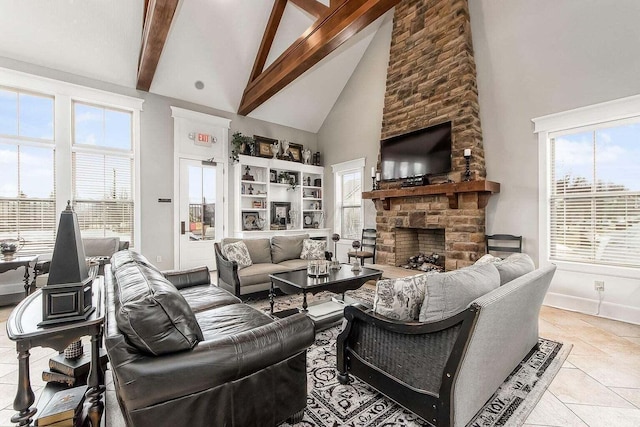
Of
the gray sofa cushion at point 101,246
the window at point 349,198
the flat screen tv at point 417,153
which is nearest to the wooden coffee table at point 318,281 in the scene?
the flat screen tv at point 417,153

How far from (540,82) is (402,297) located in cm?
409

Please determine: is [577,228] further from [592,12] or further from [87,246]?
[87,246]

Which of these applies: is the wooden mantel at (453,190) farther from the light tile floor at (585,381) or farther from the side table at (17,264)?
the side table at (17,264)

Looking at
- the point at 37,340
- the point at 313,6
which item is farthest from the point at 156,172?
the point at 37,340

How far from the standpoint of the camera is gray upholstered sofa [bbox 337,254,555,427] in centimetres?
148

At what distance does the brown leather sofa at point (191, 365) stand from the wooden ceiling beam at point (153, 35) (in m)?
3.71

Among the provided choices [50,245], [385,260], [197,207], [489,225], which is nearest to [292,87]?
[197,207]

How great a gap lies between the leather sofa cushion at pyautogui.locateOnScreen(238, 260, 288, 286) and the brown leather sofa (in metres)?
2.03

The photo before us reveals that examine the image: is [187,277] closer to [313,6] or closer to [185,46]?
[185,46]

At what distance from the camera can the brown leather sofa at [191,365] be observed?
122 centimetres

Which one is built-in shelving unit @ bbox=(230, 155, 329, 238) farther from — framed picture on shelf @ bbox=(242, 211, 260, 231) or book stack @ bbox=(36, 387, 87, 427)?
book stack @ bbox=(36, 387, 87, 427)

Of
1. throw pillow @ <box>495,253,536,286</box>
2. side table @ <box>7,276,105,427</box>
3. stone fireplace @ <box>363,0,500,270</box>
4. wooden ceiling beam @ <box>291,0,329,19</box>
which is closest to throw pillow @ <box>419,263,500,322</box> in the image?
throw pillow @ <box>495,253,536,286</box>

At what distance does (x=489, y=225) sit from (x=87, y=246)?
610cm

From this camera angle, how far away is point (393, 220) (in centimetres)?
554
